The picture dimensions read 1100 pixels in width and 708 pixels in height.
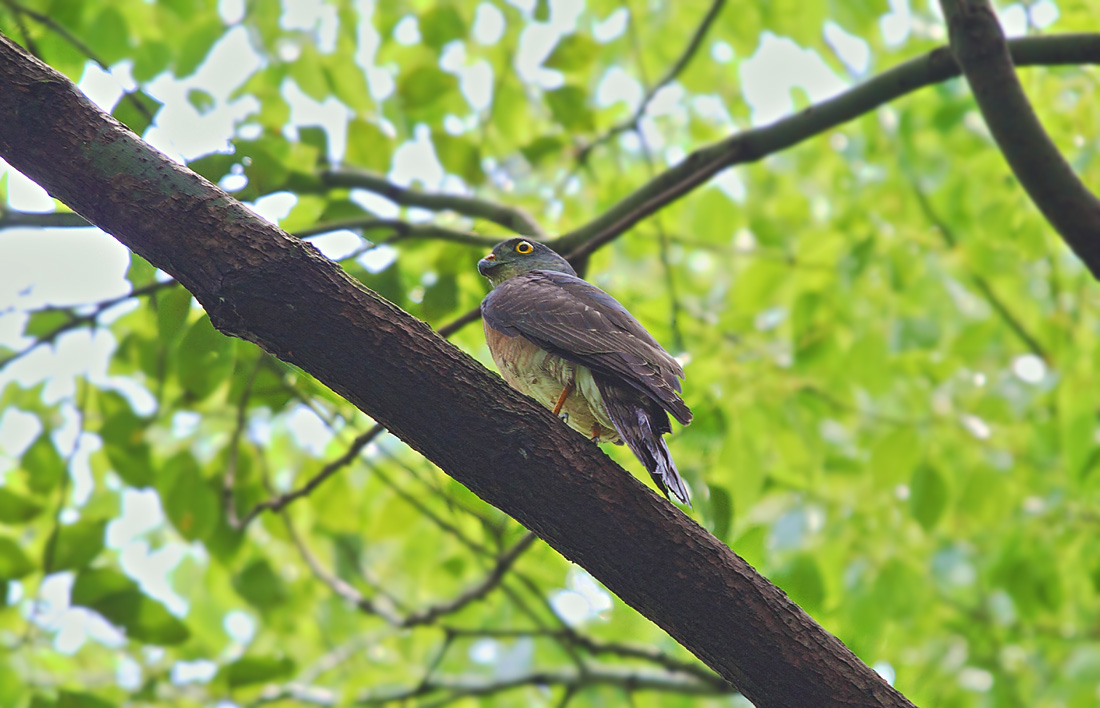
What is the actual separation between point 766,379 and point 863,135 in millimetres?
2789

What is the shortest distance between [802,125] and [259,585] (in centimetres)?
357

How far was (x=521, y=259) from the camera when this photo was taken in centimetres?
398

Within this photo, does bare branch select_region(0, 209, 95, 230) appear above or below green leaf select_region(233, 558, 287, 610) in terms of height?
Answer: above

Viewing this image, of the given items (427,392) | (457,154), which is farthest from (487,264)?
(427,392)

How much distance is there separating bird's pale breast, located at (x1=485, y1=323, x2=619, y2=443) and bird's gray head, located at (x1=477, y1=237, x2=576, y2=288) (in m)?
0.75

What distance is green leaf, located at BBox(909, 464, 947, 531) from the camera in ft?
15.8

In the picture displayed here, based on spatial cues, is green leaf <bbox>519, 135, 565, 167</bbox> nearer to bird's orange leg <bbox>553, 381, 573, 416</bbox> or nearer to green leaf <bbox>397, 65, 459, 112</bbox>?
green leaf <bbox>397, 65, 459, 112</bbox>

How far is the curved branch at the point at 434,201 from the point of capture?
4.50 meters

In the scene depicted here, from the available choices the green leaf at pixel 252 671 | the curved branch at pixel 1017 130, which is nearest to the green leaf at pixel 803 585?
the curved branch at pixel 1017 130

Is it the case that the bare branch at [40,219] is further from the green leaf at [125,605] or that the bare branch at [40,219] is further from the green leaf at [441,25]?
the green leaf at [441,25]

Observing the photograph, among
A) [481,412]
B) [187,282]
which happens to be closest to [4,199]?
[187,282]

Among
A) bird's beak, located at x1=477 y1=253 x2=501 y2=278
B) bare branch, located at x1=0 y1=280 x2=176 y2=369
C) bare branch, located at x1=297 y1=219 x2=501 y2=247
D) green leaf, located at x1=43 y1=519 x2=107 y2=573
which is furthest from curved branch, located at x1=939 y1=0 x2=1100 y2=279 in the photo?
green leaf, located at x1=43 y1=519 x2=107 y2=573

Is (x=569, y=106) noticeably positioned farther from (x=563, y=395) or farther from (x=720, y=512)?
(x=720, y=512)

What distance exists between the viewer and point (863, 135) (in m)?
6.68
